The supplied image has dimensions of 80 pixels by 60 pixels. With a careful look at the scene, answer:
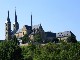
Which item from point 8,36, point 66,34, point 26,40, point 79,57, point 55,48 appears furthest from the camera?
point 8,36

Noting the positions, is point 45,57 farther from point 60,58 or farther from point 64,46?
point 64,46

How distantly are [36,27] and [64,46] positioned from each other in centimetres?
6578

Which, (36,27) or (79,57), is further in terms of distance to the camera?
(36,27)

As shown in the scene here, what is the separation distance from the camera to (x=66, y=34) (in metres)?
135

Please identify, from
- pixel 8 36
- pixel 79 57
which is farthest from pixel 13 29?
pixel 79 57

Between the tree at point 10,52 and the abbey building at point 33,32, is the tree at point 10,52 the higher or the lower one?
the lower one

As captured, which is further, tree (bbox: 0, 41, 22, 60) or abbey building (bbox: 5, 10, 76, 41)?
abbey building (bbox: 5, 10, 76, 41)

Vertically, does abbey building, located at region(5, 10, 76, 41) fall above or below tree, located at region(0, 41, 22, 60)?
above

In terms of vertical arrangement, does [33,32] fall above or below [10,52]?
above

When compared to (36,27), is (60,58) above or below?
below

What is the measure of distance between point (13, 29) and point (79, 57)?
3919 inches

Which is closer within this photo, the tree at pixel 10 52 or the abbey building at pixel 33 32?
the tree at pixel 10 52

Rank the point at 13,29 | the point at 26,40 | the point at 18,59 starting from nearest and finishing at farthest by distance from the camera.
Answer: the point at 18,59
the point at 26,40
the point at 13,29

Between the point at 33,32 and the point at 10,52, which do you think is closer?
the point at 10,52
